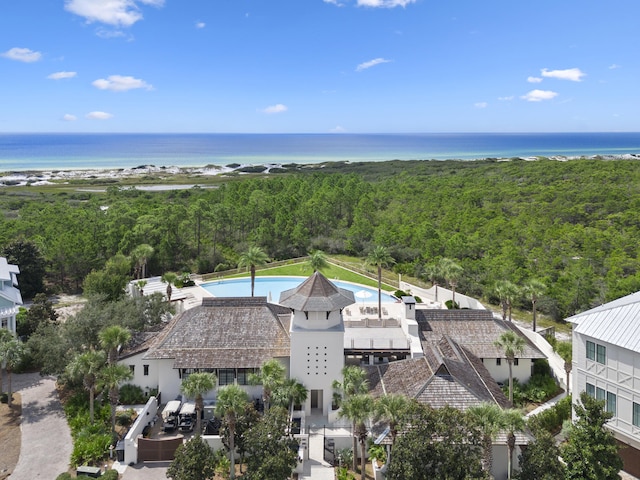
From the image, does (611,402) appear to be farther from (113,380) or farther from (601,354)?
(113,380)

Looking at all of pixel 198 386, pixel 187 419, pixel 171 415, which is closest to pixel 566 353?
pixel 198 386

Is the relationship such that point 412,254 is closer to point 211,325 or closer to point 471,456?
point 211,325

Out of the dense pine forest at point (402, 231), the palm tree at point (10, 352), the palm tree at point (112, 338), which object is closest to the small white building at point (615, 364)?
the dense pine forest at point (402, 231)

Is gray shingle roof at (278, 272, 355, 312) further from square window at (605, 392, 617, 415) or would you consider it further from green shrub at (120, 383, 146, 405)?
square window at (605, 392, 617, 415)

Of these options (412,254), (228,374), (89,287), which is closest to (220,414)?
(228,374)

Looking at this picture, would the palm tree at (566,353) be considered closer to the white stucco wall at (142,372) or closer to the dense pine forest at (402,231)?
the dense pine forest at (402,231)

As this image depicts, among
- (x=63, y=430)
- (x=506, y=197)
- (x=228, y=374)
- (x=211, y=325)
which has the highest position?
(x=506, y=197)

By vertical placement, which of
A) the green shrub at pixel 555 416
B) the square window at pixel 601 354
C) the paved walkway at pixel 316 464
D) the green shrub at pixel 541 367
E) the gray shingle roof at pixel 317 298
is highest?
the gray shingle roof at pixel 317 298
